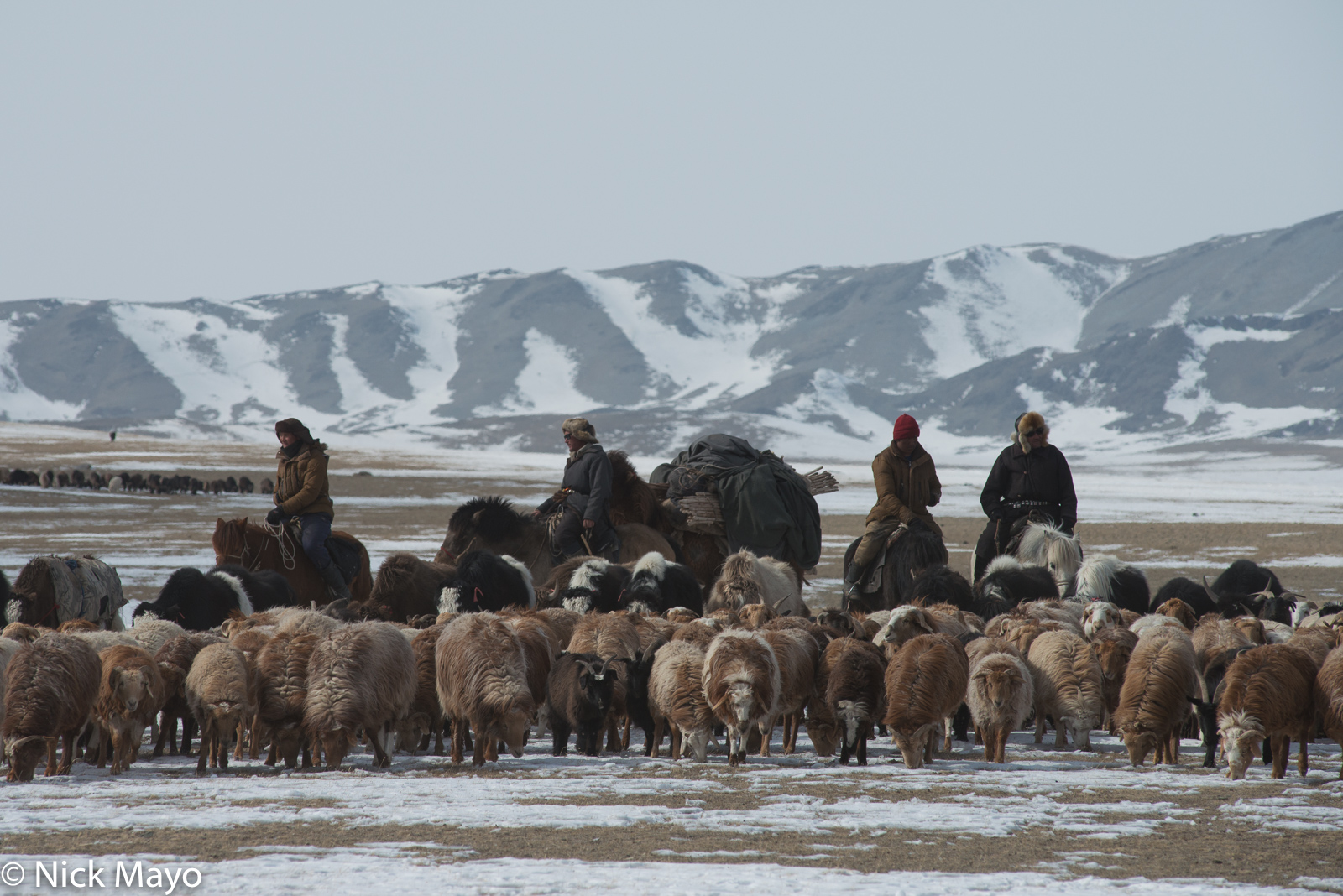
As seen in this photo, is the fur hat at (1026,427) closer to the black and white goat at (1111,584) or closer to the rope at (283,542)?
the black and white goat at (1111,584)

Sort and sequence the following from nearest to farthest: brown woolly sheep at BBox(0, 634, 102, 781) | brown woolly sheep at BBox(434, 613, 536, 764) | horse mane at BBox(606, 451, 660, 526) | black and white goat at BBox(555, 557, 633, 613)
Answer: brown woolly sheep at BBox(0, 634, 102, 781) → brown woolly sheep at BBox(434, 613, 536, 764) → black and white goat at BBox(555, 557, 633, 613) → horse mane at BBox(606, 451, 660, 526)

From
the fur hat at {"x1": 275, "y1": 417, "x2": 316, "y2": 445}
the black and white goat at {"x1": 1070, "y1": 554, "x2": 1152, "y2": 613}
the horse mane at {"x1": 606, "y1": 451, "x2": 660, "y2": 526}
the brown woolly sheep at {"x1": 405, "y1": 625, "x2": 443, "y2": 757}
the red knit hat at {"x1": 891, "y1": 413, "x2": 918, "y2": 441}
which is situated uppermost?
the red knit hat at {"x1": 891, "y1": 413, "x2": 918, "y2": 441}

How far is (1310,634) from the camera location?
807 cm

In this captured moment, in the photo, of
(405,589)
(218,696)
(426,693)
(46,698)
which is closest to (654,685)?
(426,693)

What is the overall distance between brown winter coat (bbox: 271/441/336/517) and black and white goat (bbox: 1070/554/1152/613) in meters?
6.61

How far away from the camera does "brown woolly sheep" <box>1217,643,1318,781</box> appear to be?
6.80m

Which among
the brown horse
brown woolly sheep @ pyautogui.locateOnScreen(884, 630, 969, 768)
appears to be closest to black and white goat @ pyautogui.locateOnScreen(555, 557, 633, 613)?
the brown horse

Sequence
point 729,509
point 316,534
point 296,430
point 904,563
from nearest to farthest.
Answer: point 296,430 → point 904,563 → point 316,534 → point 729,509

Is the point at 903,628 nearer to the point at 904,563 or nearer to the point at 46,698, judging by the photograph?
the point at 904,563

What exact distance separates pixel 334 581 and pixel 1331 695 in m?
8.30

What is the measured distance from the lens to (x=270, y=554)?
38.4 ft

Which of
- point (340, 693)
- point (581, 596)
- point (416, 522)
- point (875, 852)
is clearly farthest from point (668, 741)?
point (416, 522)

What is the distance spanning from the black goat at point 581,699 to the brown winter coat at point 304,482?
4.09 m

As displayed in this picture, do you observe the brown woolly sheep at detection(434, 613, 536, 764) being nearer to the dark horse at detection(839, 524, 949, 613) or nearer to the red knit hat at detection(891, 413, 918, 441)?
the dark horse at detection(839, 524, 949, 613)
